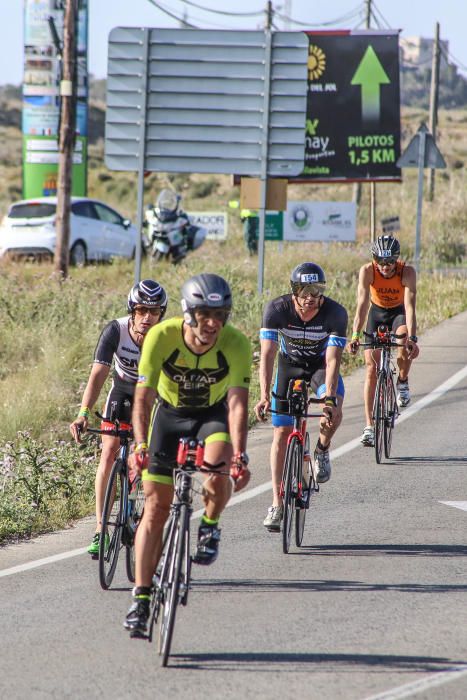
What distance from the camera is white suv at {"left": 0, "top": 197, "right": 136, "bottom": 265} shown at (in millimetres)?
28562

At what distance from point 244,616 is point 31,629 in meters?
1.22

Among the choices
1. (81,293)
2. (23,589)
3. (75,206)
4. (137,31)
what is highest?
(137,31)

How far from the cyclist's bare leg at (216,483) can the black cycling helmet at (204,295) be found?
0.68 m

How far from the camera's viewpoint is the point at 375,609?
7348mm

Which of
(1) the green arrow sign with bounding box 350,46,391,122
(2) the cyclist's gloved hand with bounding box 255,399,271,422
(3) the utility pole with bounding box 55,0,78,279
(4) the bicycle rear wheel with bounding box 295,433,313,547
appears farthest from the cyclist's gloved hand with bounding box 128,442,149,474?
(1) the green arrow sign with bounding box 350,46,391,122

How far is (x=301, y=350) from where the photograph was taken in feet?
31.8

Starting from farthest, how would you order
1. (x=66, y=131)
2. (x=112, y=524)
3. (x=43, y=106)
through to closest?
(x=43, y=106) < (x=66, y=131) < (x=112, y=524)

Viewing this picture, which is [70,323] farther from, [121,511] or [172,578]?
[172,578]

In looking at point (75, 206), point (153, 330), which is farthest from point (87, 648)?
point (75, 206)

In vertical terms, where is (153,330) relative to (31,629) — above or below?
above

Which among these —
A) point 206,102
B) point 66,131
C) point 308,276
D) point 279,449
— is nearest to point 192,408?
point 279,449

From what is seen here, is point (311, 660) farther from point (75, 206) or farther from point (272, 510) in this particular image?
point (75, 206)

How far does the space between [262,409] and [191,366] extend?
2061mm

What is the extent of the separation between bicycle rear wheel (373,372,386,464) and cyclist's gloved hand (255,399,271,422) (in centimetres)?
308
